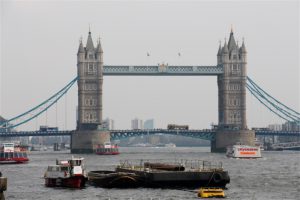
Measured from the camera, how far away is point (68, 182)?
3684 inches

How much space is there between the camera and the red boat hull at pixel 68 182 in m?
92.7

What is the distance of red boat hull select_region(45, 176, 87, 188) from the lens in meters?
92.7

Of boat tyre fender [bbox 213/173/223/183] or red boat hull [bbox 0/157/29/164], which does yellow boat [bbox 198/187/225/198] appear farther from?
red boat hull [bbox 0/157/29/164]

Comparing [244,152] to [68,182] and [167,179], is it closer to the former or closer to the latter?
[68,182]

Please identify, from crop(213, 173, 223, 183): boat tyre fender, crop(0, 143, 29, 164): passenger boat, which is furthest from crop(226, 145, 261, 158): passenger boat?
crop(213, 173, 223, 183): boat tyre fender

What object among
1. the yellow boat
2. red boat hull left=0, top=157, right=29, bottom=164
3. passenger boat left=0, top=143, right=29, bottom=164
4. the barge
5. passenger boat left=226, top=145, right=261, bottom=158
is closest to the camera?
the yellow boat

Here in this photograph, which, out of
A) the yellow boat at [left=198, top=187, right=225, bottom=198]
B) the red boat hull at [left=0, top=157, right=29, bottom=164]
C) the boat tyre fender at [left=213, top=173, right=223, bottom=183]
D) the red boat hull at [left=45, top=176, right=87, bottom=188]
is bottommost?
the yellow boat at [left=198, top=187, right=225, bottom=198]

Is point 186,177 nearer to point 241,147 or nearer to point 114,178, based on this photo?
point 114,178

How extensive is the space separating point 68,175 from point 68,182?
2.33 feet

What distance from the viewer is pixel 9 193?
3501 inches

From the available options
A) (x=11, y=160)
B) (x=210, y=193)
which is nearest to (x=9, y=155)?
(x=11, y=160)

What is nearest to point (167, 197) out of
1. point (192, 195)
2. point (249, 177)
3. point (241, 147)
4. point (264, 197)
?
point (192, 195)

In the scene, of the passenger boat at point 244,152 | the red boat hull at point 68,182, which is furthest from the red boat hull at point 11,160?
the red boat hull at point 68,182

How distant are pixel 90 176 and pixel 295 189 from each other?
2095cm
